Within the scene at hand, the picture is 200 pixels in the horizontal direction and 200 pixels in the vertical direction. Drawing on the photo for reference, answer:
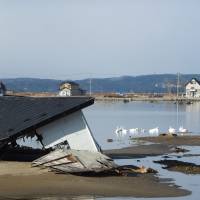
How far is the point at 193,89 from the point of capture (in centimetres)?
18975

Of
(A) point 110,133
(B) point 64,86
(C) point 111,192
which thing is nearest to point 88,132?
(C) point 111,192

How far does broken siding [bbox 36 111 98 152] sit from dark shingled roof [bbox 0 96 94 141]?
576 mm

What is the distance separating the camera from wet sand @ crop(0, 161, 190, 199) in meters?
20.8

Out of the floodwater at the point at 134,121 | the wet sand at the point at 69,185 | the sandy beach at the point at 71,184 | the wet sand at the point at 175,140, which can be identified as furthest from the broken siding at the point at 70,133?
the wet sand at the point at 175,140

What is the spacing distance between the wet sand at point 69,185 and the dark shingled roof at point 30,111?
1.53 meters

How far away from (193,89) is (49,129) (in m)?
166

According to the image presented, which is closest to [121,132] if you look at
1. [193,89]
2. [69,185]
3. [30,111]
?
[30,111]

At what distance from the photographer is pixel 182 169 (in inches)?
1103

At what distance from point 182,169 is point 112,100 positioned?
168386 mm

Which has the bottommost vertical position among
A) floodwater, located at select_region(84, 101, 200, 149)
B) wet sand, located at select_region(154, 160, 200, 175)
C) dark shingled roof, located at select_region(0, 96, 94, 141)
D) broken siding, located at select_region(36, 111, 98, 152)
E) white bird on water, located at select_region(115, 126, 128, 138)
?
floodwater, located at select_region(84, 101, 200, 149)

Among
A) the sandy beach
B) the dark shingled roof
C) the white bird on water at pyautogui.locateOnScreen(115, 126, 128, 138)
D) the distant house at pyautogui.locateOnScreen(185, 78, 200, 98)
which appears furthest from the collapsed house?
the distant house at pyautogui.locateOnScreen(185, 78, 200, 98)

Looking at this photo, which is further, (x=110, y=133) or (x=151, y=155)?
(x=110, y=133)

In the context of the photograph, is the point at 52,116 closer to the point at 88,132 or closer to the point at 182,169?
the point at 88,132

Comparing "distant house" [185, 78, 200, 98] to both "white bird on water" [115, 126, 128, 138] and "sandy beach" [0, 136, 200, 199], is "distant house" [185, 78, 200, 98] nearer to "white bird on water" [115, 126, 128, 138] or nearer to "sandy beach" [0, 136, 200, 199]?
"white bird on water" [115, 126, 128, 138]
